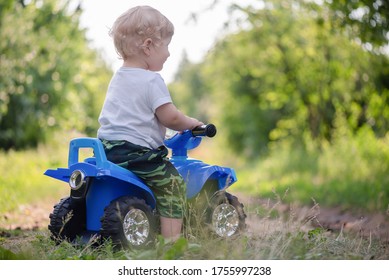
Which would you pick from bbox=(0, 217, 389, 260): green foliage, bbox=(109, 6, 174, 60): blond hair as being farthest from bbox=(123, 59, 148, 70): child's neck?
bbox=(0, 217, 389, 260): green foliage

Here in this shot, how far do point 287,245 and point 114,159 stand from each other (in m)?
1.26

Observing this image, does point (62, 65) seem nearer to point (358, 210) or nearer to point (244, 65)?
point (244, 65)

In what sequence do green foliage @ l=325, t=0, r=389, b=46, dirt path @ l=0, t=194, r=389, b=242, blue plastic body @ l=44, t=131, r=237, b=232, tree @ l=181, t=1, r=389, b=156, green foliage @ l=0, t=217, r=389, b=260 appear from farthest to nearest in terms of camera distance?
tree @ l=181, t=1, r=389, b=156
green foliage @ l=325, t=0, r=389, b=46
dirt path @ l=0, t=194, r=389, b=242
blue plastic body @ l=44, t=131, r=237, b=232
green foliage @ l=0, t=217, r=389, b=260

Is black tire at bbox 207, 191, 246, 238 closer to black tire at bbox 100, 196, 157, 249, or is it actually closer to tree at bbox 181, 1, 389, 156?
black tire at bbox 100, 196, 157, 249

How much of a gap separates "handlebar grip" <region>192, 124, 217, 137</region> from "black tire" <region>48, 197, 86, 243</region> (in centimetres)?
92

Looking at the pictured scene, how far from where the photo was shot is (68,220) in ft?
12.6

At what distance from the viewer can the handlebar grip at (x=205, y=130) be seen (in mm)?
3871

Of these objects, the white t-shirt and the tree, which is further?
the tree

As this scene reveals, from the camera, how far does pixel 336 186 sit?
29.1ft

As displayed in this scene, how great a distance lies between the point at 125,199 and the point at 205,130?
A: 702 millimetres

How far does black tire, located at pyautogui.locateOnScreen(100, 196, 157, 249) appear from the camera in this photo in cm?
360

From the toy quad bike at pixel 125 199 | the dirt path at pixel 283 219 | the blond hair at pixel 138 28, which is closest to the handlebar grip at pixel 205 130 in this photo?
the toy quad bike at pixel 125 199

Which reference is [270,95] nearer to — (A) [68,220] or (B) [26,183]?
(B) [26,183]

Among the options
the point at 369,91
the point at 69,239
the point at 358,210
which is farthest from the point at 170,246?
the point at 369,91
